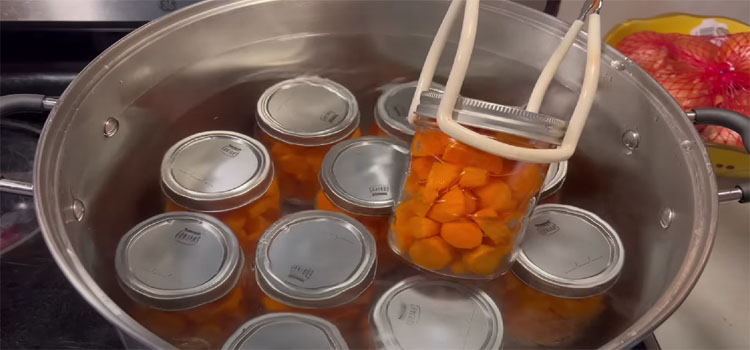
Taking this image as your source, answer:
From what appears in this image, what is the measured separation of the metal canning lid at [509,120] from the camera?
0.51 metres

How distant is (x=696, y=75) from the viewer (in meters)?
0.89

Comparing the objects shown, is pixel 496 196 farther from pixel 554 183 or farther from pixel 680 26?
pixel 680 26

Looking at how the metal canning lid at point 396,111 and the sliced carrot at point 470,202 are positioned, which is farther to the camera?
the metal canning lid at point 396,111

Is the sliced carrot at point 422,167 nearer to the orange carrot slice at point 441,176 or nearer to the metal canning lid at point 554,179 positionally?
the orange carrot slice at point 441,176

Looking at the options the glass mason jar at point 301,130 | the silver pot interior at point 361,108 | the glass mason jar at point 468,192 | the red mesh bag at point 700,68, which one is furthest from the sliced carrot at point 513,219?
the red mesh bag at point 700,68

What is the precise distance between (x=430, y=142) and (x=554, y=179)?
0.72ft

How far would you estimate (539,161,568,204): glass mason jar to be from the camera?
718mm

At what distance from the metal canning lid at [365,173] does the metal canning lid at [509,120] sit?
0.51 feet

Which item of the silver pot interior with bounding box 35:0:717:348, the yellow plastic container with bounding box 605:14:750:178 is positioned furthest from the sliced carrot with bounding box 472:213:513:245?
the yellow plastic container with bounding box 605:14:750:178

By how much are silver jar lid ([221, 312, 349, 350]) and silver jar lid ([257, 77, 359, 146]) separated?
243 millimetres

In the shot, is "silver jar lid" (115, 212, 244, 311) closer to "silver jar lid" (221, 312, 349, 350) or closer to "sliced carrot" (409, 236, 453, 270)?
"silver jar lid" (221, 312, 349, 350)

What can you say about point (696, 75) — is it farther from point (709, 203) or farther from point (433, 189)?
point (433, 189)

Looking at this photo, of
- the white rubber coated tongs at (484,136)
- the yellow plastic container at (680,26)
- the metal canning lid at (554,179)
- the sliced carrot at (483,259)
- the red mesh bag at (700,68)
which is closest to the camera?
the white rubber coated tongs at (484,136)

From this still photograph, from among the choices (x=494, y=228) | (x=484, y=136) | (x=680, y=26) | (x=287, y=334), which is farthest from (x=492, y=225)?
(x=680, y=26)
